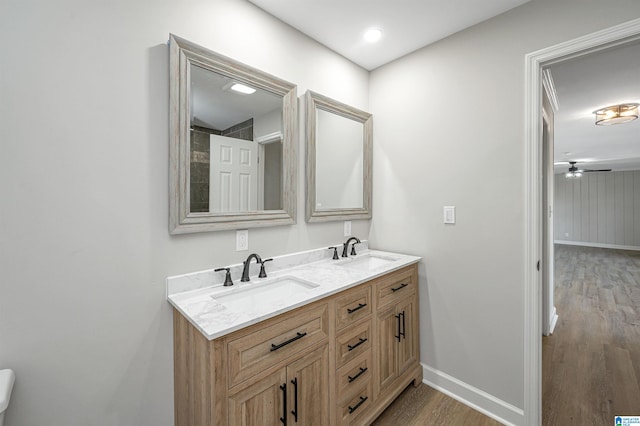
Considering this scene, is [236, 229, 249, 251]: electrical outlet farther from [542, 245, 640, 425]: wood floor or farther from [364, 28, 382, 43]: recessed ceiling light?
[542, 245, 640, 425]: wood floor

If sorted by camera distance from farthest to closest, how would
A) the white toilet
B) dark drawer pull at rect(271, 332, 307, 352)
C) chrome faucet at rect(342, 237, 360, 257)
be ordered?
1. chrome faucet at rect(342, 237, 360, 257)
2. dark drawer pull at rect(271, 332, 307, 352)
3. the white toilet

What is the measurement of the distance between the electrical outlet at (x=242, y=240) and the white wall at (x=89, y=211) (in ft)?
0.47

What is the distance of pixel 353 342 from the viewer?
1.53m

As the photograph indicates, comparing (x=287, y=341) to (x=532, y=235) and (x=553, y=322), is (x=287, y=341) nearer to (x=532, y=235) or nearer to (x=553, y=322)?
(x=532, y=235)

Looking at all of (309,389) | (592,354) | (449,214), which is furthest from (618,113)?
(309,389)

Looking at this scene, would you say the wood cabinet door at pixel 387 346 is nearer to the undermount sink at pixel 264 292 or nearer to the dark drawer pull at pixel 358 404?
the dark drawer pull at pixel 358 404

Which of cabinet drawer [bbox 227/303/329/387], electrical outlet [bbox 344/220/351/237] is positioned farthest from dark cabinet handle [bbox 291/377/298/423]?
electrical outlet [bbox 344/220/351/237]

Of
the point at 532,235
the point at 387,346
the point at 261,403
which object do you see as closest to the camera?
the point at 261,403

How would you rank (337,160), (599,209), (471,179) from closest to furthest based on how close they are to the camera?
(471,179), (337,160), (599,209)

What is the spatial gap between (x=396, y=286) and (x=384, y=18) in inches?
68.6

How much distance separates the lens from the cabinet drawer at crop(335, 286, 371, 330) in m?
1.45

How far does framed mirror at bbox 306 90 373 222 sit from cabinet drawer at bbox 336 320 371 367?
0.78m

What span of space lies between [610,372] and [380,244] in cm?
202

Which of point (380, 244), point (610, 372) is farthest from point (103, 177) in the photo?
point (610, 372)
